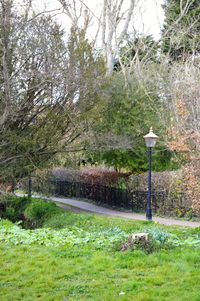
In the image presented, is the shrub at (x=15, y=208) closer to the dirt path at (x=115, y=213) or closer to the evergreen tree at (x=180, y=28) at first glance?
the dirt path at (x=115, y=213)

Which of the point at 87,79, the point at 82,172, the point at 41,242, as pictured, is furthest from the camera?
the point at 82,172

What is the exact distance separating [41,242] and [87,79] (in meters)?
4.21

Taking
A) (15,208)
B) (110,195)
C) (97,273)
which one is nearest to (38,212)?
(15,208)

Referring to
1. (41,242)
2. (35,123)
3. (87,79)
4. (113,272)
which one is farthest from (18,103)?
(41,242)

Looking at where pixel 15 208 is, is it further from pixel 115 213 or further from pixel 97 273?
pixel 97 273

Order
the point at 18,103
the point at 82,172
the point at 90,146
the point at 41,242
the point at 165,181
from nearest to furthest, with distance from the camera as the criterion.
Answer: the point at 18,103
the point at 41,242
the point at 90,146
the point at 165,181
the point at 82,172

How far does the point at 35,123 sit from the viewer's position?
7.27m

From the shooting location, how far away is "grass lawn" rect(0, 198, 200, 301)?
6.65 m

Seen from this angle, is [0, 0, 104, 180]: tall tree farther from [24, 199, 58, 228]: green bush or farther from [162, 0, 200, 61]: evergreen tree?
[162, 0, 200, 61]: evergreen tree

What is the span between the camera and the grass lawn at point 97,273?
6.65 meters

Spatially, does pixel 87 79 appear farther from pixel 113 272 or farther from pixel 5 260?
pixel 5 260

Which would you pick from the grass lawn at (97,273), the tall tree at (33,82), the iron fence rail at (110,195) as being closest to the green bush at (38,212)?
the iron fence rail at (110,195)

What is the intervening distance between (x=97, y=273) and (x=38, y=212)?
48.3ft

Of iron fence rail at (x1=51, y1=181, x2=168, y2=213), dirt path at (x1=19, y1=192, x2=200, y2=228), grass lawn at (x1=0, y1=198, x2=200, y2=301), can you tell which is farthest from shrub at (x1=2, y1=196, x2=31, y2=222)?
grass lawn at (x1=0, y1=198, x2=200, y2=301)
